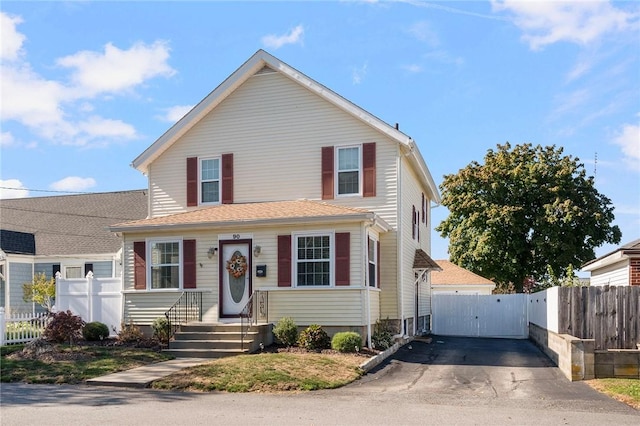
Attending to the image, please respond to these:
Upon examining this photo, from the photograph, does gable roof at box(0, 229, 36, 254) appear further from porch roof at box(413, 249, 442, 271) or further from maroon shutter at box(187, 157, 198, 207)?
porch roof at box(413, 249, 442, 271)

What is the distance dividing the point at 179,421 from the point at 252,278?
853cm

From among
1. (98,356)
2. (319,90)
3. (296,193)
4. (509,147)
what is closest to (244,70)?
(319,90)

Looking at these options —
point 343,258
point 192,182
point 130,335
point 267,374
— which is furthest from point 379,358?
point 192,182

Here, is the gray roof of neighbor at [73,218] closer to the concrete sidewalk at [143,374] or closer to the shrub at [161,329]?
the shrub at [161,329]

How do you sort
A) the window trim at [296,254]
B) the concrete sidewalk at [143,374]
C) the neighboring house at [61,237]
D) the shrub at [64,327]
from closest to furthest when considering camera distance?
the concrete sidewalk at [143,374] → the shrub at [64,327] → the window trim at [296,254] → the neighboring house at [61,237]

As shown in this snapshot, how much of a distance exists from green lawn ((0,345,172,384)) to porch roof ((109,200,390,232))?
139 inches

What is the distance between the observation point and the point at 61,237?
90.6ft

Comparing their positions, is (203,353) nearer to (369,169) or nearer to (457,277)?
(369,169)

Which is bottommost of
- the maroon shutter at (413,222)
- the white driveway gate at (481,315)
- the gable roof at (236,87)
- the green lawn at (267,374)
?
the white driveway gate at (481,315)

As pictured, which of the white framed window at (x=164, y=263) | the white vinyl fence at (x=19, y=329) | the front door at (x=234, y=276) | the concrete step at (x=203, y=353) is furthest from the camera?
the white framed window at (x=164, y=263)

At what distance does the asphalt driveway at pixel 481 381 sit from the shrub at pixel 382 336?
44 cm

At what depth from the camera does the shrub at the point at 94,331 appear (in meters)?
17.6

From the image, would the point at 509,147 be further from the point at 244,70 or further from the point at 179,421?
the point at 179,421

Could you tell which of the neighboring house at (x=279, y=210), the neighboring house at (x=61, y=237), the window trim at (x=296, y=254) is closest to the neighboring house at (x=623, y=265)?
the neighboring house at (x=279, y=210)
